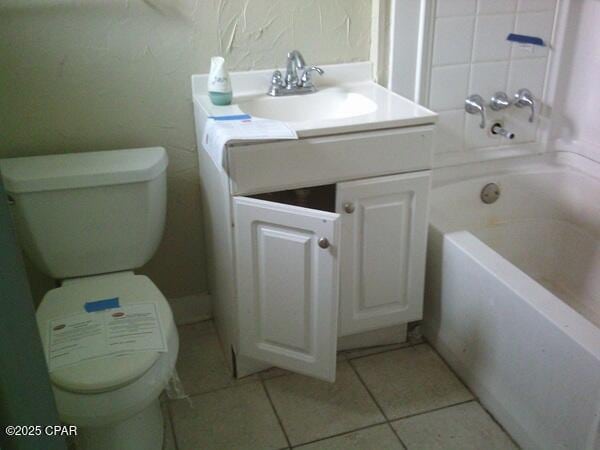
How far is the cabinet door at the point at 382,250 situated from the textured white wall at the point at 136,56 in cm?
53

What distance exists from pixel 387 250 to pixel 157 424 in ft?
2.70

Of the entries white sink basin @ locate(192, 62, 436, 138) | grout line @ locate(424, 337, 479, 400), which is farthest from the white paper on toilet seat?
grout line @ locate(424, 337, 479, 400)

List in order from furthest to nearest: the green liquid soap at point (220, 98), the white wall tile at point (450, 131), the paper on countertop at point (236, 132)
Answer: the white wall tile at point (450, 131) < the green liquid soap at point (220, 98) < the paper on countertop at point (236, 132)

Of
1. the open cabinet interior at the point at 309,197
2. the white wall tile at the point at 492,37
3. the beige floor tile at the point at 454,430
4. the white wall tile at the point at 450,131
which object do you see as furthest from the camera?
the white wall tile at the point at 450,131

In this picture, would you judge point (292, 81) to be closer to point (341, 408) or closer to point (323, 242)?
point (323, 242)

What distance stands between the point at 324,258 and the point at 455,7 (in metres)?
0.97

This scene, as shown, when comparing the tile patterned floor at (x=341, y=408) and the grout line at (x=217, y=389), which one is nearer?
the tile patterned floor at (x=341, y=408)

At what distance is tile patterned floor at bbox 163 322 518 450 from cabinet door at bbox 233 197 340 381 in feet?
0.48

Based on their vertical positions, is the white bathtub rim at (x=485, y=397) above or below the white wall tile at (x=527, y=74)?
below

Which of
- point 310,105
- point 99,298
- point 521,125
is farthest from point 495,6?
point 99,298

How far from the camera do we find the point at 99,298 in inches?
64.5

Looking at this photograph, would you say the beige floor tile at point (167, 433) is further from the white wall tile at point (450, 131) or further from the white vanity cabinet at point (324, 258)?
the white wall tile at point (450, 131)

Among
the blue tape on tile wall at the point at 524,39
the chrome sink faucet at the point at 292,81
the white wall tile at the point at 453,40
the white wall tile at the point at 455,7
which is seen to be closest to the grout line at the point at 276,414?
the chrome sink faucet at the point at 292,81

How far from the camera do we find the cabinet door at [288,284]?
5.21 feet
